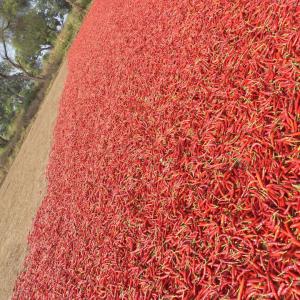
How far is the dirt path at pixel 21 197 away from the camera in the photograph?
10141 mm

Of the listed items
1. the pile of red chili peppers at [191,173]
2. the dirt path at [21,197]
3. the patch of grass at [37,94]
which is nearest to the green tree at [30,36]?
the patch of grass at [37,94]

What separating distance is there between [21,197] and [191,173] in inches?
412

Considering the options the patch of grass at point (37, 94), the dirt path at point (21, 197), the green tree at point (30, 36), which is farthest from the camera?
the green tree at point (30, 36)

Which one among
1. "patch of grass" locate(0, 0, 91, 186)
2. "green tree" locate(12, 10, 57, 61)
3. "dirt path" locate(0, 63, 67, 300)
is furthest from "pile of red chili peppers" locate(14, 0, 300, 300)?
A: "green tree" locate(12, 10, 57, 61)

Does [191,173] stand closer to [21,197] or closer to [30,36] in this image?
[21,197]

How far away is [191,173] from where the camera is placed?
14.5 ft

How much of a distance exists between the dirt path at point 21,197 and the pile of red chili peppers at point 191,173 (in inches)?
68.3

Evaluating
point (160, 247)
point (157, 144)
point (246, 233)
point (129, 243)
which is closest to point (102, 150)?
point (157, 144)

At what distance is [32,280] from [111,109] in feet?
13.9

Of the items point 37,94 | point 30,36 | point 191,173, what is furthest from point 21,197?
point 30,36

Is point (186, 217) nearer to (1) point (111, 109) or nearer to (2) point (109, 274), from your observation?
(2) point (109, 274)

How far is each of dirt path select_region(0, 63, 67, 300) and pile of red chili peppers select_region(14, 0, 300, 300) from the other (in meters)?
1.74

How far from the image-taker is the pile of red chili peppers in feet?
10.7

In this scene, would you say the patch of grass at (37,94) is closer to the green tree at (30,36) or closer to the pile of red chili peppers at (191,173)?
the green tree at (30,36)
